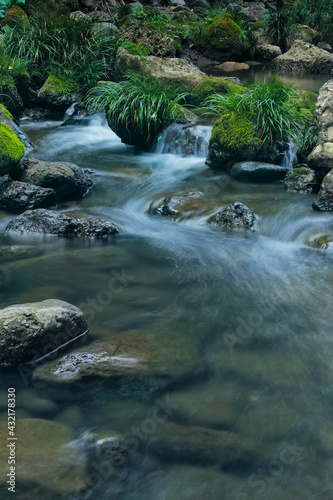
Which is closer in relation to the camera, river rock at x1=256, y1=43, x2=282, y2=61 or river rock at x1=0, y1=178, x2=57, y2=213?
river rock at x1=0, y1=178, x2=57, y2=213

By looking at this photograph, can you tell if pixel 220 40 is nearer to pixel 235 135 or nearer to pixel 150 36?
pixel 150 36

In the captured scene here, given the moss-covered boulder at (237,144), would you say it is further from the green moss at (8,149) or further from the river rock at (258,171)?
the green moss at (8,149)

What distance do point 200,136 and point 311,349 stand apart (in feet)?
17.8

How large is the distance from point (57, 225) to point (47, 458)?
3458 millimetres

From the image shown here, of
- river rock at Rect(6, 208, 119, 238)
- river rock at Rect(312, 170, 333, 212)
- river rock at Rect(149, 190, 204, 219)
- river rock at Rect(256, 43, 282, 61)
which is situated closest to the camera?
river rock at Rect(6, 208, 119, 238)

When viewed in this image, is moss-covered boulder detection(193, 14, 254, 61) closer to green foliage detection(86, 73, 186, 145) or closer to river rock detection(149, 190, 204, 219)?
green foliage detection(86, 73, 186, 145)

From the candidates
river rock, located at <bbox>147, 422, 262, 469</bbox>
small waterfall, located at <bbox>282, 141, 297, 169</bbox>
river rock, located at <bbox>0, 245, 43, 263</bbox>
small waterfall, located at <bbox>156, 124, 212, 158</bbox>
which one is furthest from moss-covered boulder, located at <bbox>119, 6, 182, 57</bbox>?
river rock, located at <bbox>147, 422, 262, 469</bbox>

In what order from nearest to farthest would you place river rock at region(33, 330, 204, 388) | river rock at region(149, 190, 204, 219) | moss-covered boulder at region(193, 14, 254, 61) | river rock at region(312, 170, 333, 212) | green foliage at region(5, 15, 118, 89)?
river rock at region(33, 330, 204, 388)
river rock at region(312, 170, 333, 212)
river rock at region(149, 190, 204, 219)
green foliage at region(5, 15, 118, 89)
moss-covered boulder at region(193, 14, 254, 61)

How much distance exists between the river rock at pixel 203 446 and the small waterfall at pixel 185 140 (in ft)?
20.1

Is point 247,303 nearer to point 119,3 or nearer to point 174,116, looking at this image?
point 174,116

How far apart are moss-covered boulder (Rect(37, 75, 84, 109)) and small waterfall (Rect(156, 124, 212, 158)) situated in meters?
3.18

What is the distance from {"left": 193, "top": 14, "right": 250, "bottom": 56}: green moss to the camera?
17.6 meters

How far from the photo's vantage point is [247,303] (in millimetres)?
4441

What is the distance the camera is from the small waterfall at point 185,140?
8.42 meters
